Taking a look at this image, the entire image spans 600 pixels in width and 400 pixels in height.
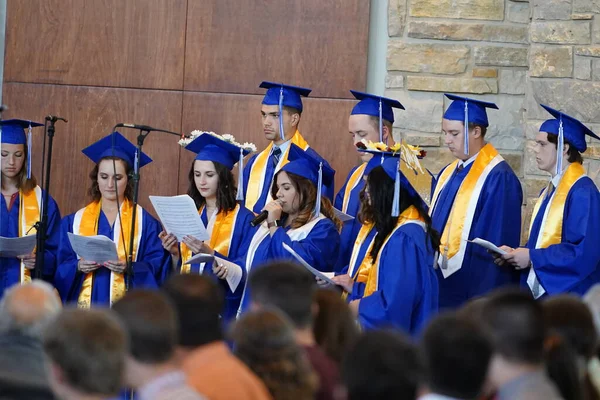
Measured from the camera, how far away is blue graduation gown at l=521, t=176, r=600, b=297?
557 cm

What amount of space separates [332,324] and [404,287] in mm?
1560

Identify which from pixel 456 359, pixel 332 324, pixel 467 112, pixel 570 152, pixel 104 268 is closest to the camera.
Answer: pixel 456 359

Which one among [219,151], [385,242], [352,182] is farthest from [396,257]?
[352,182]

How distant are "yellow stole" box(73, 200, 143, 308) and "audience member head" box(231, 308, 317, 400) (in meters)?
3.51

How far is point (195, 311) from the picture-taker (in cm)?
277

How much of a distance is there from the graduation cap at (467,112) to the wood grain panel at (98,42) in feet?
7.49

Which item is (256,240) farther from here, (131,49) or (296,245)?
(131,49)

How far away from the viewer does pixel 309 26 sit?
7.63 meters

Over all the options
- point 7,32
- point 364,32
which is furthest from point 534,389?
point 7,32

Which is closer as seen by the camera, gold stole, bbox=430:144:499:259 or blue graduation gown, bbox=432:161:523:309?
blue graduation gown, bbox=432:161:523:309

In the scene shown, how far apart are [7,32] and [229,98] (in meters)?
1.74

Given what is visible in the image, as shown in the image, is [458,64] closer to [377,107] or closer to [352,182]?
[377,107]


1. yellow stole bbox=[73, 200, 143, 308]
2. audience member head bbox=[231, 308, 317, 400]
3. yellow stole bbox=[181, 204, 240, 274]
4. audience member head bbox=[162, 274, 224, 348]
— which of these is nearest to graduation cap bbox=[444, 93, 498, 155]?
yellow stole bbox=[181, 204, 240, 274]

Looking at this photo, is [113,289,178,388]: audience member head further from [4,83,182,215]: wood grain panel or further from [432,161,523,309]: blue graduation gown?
[4,83,182,215]: wood grain panel
